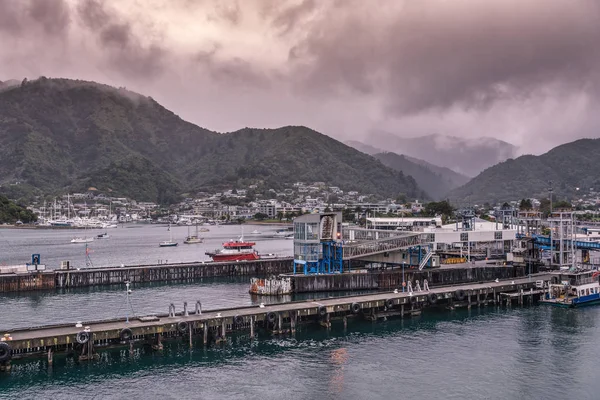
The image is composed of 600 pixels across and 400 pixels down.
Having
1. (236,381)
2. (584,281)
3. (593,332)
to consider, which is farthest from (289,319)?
(584,281)

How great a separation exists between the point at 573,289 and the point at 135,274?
5942 centimetres

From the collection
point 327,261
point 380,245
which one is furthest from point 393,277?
point 327,261

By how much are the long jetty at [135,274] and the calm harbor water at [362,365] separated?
16.6 metres

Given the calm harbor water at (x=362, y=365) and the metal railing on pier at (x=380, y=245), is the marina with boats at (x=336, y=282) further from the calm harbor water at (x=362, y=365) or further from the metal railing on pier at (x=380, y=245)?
the calm harbor water at (x=362, y=365)

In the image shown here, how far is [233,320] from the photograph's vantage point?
142ft

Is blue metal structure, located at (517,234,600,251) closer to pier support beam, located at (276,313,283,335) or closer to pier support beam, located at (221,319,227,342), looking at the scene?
pier support beam, located at (276,313,283,335)

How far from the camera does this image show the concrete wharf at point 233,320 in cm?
3738

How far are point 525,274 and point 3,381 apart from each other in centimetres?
6469

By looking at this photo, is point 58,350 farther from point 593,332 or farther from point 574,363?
point 593,332

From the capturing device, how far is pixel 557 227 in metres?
72.2

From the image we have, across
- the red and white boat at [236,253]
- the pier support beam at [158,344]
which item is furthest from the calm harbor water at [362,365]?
the red and white boat at [236,253]

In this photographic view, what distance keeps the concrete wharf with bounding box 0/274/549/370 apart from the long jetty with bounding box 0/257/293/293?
112 feet

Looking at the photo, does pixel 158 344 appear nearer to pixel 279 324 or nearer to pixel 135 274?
pixel 279 324

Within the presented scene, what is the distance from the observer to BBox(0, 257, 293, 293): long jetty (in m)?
70.0
